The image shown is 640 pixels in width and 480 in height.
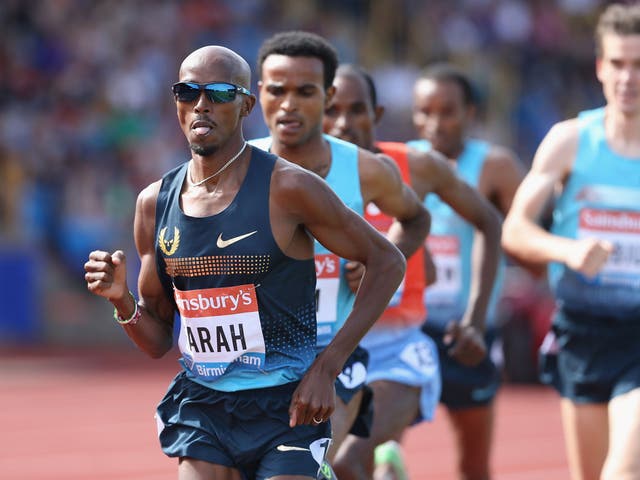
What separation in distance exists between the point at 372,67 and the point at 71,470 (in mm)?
10288

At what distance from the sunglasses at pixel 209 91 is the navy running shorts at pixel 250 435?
→ 36.5 inches

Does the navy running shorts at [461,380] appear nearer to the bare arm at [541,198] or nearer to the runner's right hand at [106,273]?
the bare arm at [541,198]

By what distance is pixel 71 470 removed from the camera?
347 inches

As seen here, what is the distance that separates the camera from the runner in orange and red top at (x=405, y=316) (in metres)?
5.68

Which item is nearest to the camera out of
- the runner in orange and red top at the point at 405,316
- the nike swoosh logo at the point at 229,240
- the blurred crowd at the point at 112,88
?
the nike swoosh logo at the point at 229,240

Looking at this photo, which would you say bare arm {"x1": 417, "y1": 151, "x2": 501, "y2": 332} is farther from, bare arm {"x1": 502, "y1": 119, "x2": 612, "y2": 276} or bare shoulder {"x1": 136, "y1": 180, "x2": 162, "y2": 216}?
bare shoulder {"x1": 136, "y1": 180, "x2": 162, "y2": 216}

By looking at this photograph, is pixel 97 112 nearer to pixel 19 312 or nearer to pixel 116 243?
pixel 116 243

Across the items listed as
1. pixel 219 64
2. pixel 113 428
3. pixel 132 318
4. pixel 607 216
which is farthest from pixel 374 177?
pixel 113 428

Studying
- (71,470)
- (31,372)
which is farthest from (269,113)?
(31,372)

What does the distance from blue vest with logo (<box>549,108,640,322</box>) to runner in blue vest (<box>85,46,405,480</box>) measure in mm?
1669

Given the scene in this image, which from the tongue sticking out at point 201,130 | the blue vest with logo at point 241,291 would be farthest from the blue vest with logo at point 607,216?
the tongue sticking out at point 201,130

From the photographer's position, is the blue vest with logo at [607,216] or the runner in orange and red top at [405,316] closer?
the blue vest with logo at [607,216]

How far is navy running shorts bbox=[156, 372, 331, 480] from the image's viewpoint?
3.92 metres

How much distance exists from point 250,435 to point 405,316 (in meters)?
1.97
